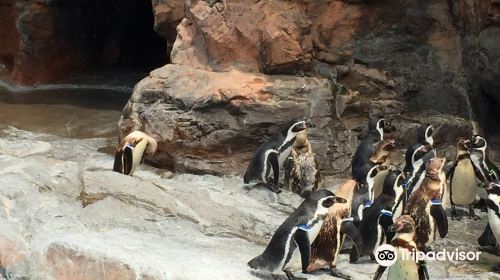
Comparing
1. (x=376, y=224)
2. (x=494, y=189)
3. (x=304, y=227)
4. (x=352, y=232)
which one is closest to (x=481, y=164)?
(x=494, y=189)

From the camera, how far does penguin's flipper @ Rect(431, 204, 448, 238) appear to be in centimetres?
527

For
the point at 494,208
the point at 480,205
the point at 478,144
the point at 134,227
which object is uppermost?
the point at 478,144

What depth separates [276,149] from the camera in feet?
22.6

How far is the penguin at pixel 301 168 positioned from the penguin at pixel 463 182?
130cm

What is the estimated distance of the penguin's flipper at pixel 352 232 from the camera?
483 cm

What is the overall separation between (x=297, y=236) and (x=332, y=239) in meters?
0.38

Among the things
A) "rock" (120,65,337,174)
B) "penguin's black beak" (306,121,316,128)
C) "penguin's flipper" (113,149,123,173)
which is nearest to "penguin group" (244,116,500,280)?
"penguin's black beak" (306,121,316,128)

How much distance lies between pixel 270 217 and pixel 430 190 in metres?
1.42

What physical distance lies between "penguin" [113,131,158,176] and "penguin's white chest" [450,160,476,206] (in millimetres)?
3058

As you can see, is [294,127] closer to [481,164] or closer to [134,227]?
[481,164]

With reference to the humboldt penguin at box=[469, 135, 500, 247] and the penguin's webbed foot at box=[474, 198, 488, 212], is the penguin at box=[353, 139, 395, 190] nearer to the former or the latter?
the humboldt penguin at box=[469, 135, 500, 247]

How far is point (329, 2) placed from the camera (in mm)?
8219

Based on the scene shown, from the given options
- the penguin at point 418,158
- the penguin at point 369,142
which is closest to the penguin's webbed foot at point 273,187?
the penguin at point 369,142

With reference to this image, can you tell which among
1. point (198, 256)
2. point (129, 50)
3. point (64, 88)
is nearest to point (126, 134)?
point (198, 256)
